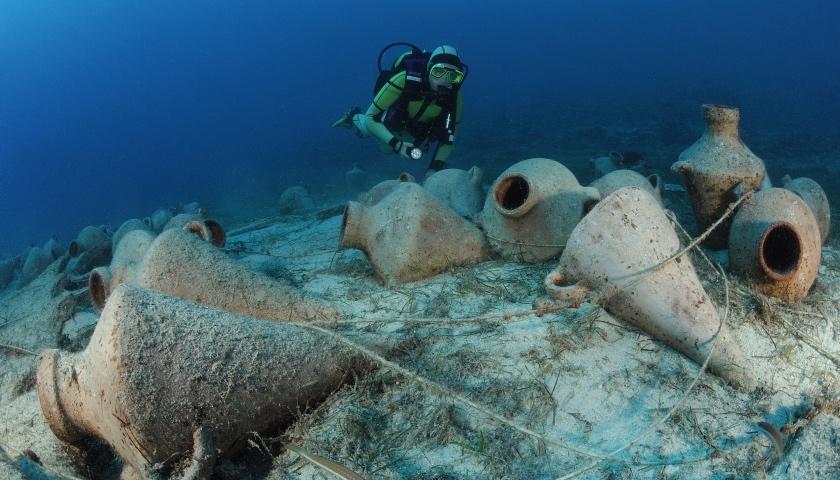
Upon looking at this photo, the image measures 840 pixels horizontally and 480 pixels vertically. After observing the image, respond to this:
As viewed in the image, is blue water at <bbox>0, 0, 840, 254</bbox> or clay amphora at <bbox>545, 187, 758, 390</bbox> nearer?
clay amphora at <bbox>545, 187, 758, 390</bbox>

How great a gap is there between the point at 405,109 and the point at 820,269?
593 cm

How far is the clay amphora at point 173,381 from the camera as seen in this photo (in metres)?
1.97

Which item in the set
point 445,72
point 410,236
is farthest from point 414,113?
point 410,236

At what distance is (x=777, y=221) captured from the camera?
10.5 feet

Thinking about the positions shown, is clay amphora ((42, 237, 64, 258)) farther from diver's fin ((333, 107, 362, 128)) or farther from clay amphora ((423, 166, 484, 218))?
clay amphora ((423, 166, 484, 218))

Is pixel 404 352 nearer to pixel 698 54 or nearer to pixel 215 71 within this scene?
pixel 698 54

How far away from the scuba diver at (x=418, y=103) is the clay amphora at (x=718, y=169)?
11.4 ft

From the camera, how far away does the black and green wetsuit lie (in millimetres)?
7238

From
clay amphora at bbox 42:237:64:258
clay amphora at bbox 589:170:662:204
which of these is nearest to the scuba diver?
clay amphora at bbox 589:170:662:204

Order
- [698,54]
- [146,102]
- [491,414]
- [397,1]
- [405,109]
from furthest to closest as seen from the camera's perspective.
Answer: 1. [397,1]
2. [146,102]
3. [698,54]
4. [405,109]
5. [491,414]

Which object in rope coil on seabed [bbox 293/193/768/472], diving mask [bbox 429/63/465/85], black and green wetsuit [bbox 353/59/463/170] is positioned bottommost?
rope coil on seabed [bbox 293/193/768/472]

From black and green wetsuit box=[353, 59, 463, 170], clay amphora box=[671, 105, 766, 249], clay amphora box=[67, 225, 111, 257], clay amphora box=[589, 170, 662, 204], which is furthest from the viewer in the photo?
black and green wetsuit box=[353, 59, 463, 170]

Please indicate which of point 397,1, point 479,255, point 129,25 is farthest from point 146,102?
point 479,255

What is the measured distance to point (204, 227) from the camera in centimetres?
412
